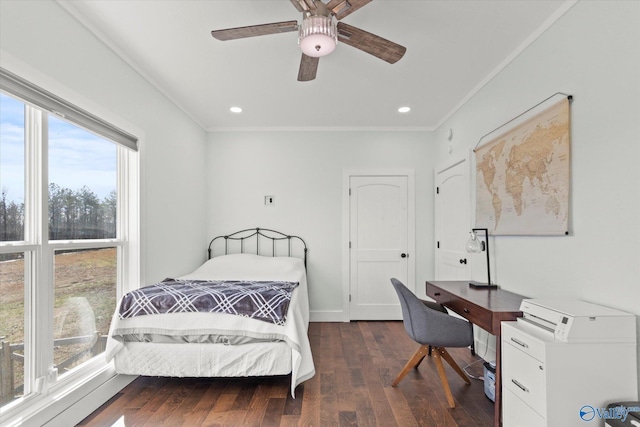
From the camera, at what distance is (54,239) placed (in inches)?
82.0

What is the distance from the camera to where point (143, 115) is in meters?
2.94

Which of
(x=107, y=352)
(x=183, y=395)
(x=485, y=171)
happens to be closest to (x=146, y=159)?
(x=107, y=352)

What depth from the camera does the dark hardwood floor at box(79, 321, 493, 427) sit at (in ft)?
7.02

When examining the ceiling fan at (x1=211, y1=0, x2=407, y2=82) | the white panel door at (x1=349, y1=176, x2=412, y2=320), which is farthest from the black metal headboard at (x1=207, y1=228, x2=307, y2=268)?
the ceiling fan at (x1=211, y1=0, x2=407, y2=82)

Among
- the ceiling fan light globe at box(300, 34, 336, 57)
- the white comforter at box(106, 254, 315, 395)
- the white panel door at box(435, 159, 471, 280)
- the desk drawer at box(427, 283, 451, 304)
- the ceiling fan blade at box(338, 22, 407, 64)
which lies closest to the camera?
the ceiling fan light globe at box(300, 34, 336, 57)

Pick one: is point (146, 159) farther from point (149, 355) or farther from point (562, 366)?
point (562, 366)

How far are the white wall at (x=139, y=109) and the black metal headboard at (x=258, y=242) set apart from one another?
1.06 ft

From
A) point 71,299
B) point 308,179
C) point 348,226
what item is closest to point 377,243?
point 348,226

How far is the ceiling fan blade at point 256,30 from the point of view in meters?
1.81

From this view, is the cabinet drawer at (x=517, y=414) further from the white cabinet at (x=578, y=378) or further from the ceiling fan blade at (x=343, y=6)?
the ceiling fan blade at (x=343, y=6)

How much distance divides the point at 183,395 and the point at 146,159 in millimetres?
1999

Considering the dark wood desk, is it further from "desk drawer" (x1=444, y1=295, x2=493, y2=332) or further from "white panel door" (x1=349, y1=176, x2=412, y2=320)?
"white panel door" (x1=349, y1=176, x2=412, y2=320)

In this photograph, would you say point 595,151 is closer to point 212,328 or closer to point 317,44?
point 317,44

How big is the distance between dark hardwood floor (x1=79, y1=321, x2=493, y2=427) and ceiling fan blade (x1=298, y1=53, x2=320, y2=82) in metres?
2.34
